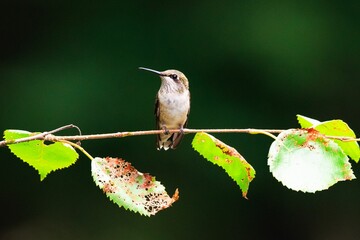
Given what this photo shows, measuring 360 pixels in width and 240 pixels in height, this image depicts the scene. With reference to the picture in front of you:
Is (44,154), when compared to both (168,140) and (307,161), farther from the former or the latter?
(168,140)

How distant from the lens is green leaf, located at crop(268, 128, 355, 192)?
1070 millimetres

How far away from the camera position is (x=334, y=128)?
1142 mm

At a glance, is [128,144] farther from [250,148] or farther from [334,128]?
[334,128]

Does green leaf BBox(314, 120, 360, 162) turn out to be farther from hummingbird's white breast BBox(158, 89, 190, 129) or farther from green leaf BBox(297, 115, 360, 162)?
hummingbird's white breast BBox(158, 89, 190, 129)

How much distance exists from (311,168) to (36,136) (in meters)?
0.46

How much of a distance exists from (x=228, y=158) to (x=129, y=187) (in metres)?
0.20

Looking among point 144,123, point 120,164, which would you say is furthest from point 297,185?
point 144,123

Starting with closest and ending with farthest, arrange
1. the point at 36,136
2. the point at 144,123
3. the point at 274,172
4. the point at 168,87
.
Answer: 1. the point at 36,136
2. the point at 274,172
3. the point at 168,87
4. the point at 144,123

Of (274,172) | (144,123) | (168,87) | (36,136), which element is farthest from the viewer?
(144,123)

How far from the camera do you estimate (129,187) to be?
105 cm

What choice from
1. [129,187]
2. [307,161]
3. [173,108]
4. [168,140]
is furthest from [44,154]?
[168,140]

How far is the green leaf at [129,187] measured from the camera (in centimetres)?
103

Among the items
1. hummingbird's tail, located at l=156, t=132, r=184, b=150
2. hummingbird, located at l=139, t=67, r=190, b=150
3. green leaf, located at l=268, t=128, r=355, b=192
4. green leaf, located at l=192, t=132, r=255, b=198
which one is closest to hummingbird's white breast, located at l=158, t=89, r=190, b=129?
hummingbird, located at l=139, t=67, r=190, b=150

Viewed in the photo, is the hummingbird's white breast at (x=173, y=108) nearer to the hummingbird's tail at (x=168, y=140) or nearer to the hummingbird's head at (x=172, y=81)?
the hummingbird's head at (x=172, y=81)
